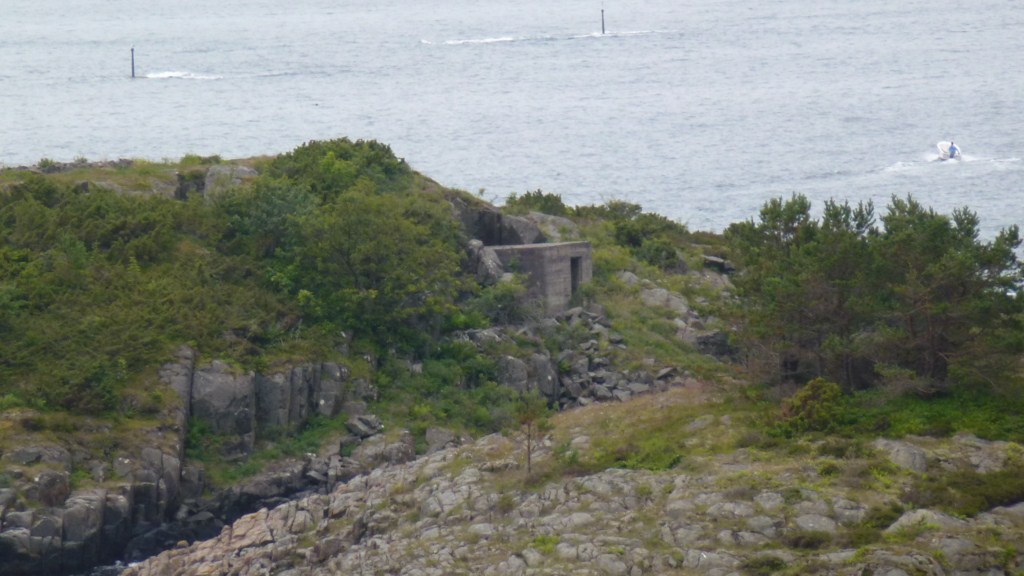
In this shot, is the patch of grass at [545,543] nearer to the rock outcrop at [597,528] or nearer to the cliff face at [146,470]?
the rock outcrop at [597,528]

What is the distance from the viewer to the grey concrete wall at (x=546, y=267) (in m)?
46.8

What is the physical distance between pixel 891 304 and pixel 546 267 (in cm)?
1350

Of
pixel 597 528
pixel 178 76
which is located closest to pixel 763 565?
pixel 597 528

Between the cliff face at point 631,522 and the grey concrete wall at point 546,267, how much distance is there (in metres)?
11.3

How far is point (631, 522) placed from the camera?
3014 cm

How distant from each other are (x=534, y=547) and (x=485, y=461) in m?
4.78

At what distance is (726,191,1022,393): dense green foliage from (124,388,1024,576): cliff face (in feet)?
7.91

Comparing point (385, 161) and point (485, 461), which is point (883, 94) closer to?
point (385, 161)

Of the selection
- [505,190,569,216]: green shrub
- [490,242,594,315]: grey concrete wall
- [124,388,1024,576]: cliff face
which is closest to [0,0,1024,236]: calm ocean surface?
[505,190,569,216]: green shrub

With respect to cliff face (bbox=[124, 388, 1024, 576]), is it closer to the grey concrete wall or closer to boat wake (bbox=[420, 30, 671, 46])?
the grey concrete wall

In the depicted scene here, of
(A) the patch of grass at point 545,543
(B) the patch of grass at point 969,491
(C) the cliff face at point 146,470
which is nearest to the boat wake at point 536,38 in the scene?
Answer: (C) the cliff face at point 146,470

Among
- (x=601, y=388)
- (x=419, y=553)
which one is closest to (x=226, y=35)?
(x=601, y=388)

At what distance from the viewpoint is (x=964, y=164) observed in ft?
240

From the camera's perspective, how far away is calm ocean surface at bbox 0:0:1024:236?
240 feet
